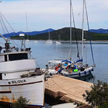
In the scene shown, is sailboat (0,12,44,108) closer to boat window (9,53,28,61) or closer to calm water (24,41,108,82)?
boat window (9,53,28,61)

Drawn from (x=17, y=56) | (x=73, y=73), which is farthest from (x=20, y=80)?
(x=73, y=73)

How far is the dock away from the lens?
1564 centimetres

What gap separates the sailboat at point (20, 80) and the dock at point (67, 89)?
2.56m

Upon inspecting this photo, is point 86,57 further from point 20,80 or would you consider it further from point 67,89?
point 20,80

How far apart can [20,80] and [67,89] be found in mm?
5263

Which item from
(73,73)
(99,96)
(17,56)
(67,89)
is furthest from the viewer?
(73,73)

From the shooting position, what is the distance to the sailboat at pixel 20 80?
14.3 metres

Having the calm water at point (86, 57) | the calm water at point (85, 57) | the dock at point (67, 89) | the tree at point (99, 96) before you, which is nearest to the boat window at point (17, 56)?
the calm water at point (85, 57)

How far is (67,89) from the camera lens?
1777 centimetres

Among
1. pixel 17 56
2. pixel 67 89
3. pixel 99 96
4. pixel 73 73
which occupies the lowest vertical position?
pixel 73 73

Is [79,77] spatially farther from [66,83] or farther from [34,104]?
[34,104]

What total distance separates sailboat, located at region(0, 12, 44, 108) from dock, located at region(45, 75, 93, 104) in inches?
101

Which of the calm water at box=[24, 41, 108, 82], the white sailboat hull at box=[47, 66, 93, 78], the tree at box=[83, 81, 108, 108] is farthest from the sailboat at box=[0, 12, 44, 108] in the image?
the calm water at box=[24, 41, 108, 82]

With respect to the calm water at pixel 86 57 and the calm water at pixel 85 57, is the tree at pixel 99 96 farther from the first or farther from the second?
the calm water at pixel 86 57
